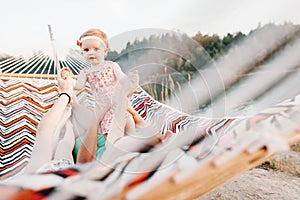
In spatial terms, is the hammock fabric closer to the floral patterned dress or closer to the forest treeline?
the floral patterned dress

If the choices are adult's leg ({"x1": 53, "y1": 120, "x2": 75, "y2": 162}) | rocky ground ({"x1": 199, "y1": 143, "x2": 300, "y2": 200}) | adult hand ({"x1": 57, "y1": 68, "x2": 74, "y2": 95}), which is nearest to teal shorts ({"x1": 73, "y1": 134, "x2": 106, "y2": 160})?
adult's leg ({"x1": 53, "y1": 120, "x2": 75, "y2": 162})

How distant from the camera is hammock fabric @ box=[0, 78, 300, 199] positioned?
1.85 feet

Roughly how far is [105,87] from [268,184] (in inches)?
A: 35.4

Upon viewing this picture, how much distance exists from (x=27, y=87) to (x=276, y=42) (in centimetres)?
83

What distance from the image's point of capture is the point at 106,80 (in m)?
0.86

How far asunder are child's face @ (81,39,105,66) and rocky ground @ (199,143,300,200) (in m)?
0.74

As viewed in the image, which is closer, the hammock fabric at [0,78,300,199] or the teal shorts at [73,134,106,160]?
the hammock fabric at [0,78,300,199]

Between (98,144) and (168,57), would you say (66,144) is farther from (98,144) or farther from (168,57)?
(168,57)

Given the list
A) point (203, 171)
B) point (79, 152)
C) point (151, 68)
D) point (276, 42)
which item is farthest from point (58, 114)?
point (276, 42)

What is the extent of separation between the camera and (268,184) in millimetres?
1406

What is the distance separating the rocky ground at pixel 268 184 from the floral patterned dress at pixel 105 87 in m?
0.64

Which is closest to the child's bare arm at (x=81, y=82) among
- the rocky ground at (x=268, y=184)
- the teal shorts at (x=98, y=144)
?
the teal shorts at (x=98, y=144)

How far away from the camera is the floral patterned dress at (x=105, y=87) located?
0.84 m

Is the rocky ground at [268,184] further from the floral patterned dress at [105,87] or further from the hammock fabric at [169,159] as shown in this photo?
the floral patterned dress at [105,87]
